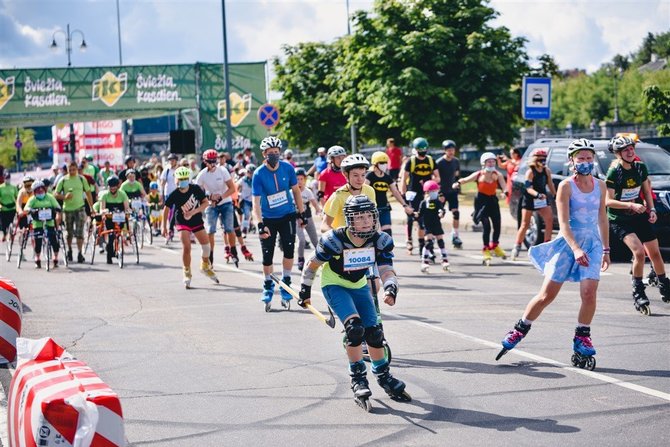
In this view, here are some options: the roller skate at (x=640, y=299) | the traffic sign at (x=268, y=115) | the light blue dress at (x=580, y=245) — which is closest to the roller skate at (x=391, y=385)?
the light blue dress at (x=580, y=245)

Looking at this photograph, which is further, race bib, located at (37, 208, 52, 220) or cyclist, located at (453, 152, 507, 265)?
race bib, located at (37, 208, 52, 220)

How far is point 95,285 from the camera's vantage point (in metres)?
16.0

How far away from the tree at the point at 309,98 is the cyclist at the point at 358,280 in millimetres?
40049

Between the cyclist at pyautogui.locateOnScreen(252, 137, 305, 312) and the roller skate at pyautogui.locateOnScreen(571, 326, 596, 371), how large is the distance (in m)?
4.86

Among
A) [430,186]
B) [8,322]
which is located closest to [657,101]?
[430,186]

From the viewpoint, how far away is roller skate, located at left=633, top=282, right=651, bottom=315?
11.0m

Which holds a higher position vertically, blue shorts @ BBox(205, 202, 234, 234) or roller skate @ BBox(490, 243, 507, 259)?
blue shorts @ BBox(205, 202, 234, 234)

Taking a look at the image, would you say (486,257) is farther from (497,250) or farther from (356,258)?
(356,258)

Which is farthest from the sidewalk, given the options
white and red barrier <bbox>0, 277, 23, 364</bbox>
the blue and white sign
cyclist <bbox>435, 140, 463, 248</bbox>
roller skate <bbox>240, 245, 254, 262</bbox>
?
white and red barrier <bbox>0, 277, 23, 364</bbox>

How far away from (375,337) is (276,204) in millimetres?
5453

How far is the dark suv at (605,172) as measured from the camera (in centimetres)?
1598

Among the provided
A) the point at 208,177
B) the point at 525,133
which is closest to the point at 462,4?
the point at 208,177

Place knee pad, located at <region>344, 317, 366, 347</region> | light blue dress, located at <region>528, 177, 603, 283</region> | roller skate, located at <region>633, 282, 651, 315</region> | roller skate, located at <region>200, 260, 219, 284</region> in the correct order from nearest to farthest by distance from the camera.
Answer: knee pad, located at <region>344, 317, 366, 347</region> → light blue dress, located at <region>528, 177, 603, 283</region> → roller skate, located at <region>633, 282, 651, 315</region> → roller skate, located at <region>200, 260, 219, 284</region>

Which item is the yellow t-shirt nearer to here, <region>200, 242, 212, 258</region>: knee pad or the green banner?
<region>200, 242, 212, 258</region>: knee pad
